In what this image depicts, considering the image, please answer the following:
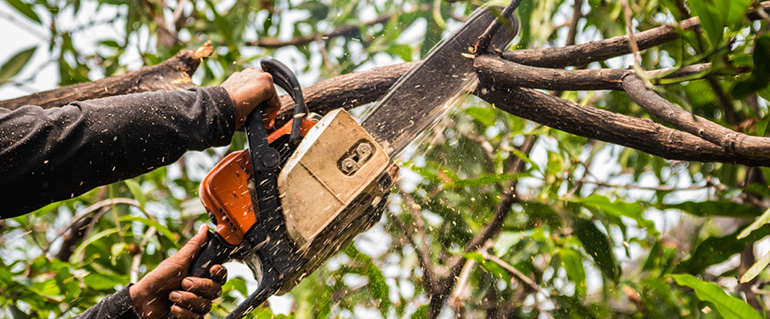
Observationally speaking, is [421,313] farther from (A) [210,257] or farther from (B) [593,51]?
(B) [593,51]

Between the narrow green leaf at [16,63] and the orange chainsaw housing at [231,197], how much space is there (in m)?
1.56

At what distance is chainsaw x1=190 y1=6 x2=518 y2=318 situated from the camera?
1.16 m

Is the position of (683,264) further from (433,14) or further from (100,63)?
(100,63)

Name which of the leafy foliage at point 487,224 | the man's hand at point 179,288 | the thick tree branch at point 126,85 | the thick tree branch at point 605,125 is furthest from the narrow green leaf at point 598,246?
the thick tree branch at point 126,85

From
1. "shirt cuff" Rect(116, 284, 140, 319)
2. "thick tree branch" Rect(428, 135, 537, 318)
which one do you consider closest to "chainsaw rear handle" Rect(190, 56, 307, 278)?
"shirt cuff" Rect(116, 284, 140, 319)

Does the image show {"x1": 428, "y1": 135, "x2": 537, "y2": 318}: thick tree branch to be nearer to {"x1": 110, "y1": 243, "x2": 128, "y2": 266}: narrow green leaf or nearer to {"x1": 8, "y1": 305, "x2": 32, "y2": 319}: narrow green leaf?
{"x1": 110, "y1": 243, "x2": 128, "y2": 266}: narrow green leaf

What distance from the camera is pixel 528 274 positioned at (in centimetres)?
186

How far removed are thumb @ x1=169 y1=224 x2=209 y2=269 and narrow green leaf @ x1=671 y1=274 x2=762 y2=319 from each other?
1076mm

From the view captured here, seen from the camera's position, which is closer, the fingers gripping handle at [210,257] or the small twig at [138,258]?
the fingers gripping handle at [210,257]

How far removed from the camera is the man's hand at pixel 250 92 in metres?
1.16

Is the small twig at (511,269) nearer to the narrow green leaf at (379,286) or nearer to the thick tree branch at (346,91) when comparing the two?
the narrow green leaf at (379,286)

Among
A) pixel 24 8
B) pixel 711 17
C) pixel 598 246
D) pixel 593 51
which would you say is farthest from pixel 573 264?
pixel 24 8

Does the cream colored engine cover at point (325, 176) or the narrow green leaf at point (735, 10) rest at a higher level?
the narrow green leaf at point (735, 10)

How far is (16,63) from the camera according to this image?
228 cm
